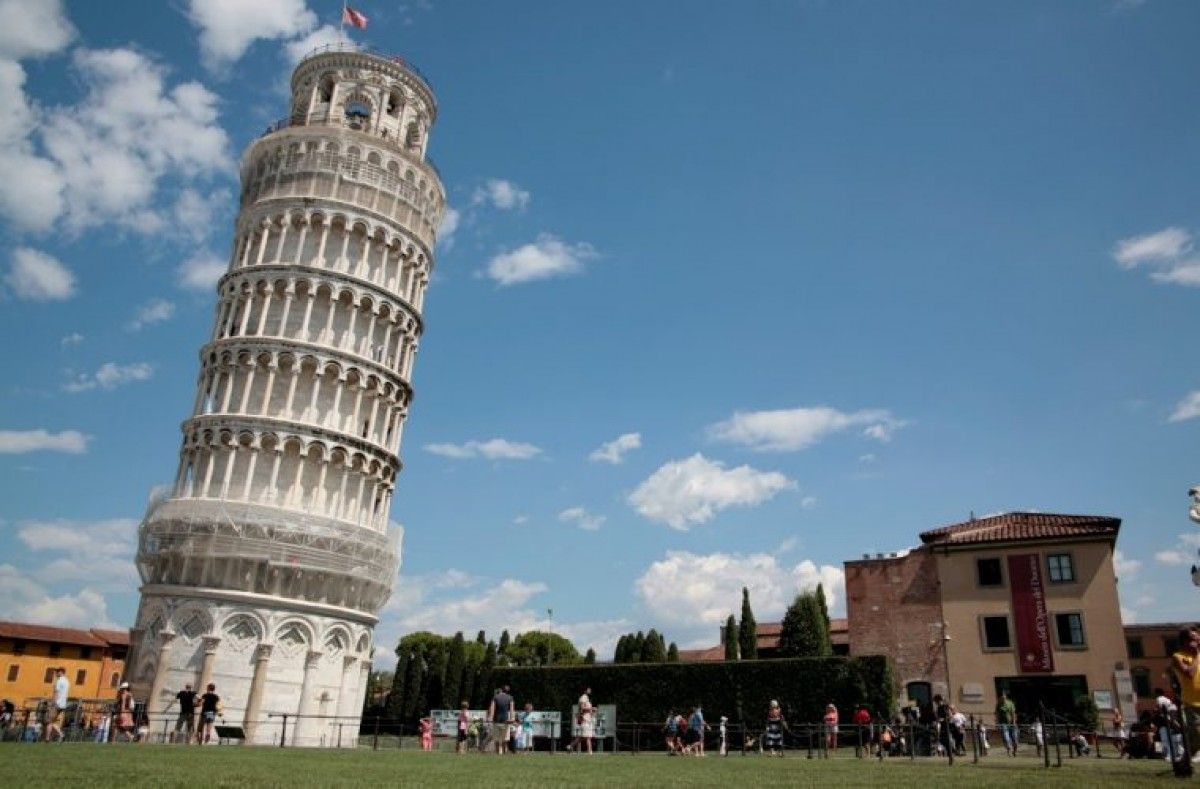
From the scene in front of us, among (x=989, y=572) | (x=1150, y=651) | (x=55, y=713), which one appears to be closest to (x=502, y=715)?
(x=55, y=713)

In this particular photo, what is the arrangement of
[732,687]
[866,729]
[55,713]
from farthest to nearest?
[732,687], [866,729], [55,713]

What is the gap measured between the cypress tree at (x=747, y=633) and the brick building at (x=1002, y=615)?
45.5ft

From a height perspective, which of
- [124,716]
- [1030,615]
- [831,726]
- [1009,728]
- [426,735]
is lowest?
[426,735]

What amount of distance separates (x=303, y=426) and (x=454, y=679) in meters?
27.6

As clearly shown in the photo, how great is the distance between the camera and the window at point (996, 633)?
1563 inches

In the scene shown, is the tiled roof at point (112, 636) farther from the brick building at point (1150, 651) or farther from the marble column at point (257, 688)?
the brick building at point (1150, 651)

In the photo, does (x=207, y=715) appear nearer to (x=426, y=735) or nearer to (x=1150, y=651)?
(x=426, y=735)

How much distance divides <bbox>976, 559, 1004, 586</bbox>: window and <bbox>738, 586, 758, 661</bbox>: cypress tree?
1839 centimetres

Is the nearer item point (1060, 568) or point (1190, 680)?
point (1190, 680)

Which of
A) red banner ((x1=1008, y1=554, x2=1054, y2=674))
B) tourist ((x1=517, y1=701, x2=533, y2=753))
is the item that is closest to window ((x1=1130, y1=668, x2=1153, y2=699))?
red banner ((x1=1008, y1=554, x2=1054, y2=674))

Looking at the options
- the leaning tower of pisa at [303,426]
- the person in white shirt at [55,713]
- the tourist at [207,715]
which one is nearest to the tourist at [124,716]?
the person in white shirt at [55,713]

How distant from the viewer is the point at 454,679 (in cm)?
6275

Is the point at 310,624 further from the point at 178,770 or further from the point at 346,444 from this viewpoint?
the point at 178,770

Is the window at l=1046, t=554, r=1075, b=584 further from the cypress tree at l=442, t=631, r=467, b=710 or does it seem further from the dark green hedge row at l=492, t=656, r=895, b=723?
the cypress tree at l=442, t=631, r=467, b=710
